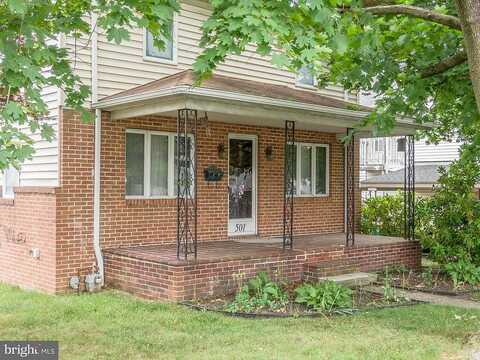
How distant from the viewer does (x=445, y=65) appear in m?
8.02

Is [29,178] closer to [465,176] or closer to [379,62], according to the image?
[379,62]

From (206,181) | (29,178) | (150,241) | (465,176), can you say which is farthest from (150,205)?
(465,176)

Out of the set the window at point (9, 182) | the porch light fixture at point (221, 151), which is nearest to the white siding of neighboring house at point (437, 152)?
the porch light fixture at point (221, 151)

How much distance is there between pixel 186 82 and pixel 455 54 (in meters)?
4.18

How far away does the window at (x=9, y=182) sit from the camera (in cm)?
1090

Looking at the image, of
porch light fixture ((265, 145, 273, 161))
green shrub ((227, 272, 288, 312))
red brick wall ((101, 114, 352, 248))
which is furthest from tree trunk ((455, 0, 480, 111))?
porch light fixture ((265, 145, 273, 161))

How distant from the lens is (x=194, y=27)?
11492 mm

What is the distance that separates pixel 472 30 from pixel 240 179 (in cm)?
712

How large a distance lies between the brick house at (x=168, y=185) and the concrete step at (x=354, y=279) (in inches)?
8.3

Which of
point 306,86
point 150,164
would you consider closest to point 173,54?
point 150,164

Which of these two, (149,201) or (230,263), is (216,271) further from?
(149,201)

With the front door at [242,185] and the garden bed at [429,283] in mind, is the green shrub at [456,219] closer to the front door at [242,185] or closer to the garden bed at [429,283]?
the garden bed at [429,283]

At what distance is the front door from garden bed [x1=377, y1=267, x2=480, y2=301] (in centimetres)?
307

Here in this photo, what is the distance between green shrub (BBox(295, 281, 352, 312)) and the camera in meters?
8.16
